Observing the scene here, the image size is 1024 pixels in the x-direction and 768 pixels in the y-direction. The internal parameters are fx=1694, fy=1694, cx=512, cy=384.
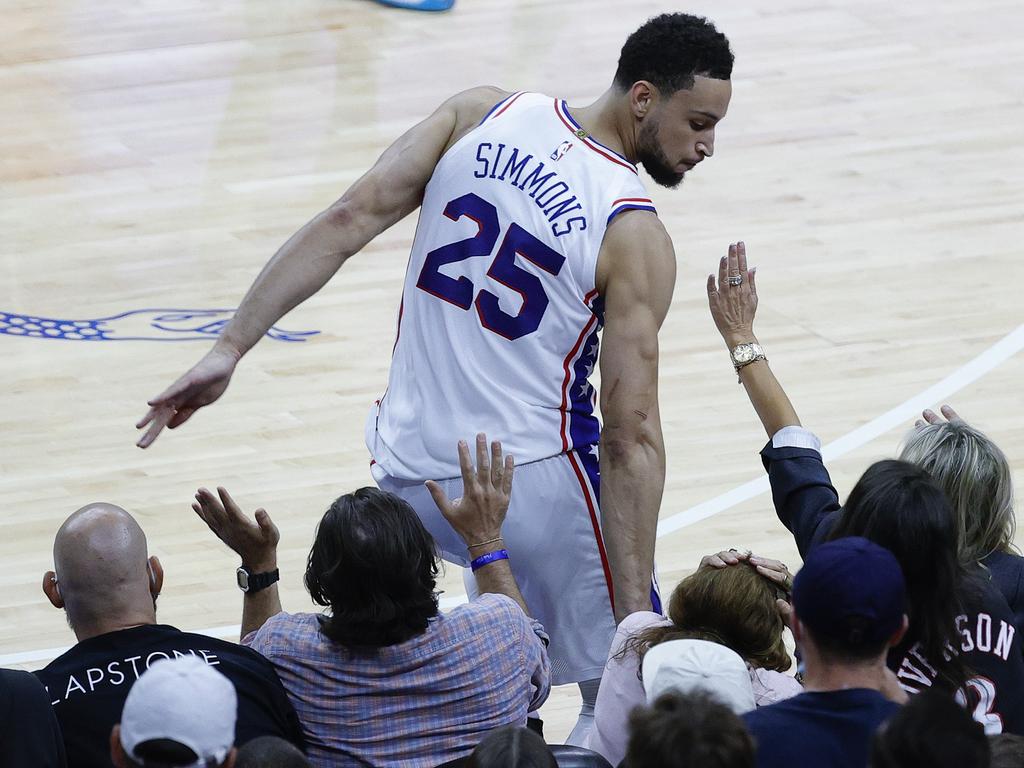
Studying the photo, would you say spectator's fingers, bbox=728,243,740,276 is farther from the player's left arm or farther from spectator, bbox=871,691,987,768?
spectator, bbox=871,691,987,768

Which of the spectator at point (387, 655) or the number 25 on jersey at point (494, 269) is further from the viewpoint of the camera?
the number 25 on jersey at point (494, 269)

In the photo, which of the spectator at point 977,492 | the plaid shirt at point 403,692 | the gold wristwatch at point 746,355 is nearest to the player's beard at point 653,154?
the gold wristwatch at point 746,355

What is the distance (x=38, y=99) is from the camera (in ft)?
33.7

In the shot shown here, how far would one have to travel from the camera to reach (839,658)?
8.99ft

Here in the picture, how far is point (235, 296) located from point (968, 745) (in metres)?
5.96

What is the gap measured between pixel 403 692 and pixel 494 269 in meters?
1.24

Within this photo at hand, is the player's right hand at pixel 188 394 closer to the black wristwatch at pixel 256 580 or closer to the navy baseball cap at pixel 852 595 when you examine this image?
the black wristwatch at pixel 256 580

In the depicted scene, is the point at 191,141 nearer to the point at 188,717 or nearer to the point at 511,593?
the point at 511,593

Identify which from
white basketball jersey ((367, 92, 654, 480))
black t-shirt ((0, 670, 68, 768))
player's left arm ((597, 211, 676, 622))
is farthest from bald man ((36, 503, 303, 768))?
player's left arm ((597, 211, 676, 622))

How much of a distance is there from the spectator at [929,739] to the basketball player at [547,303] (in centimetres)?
173

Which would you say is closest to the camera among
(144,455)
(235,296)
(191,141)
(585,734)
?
(585,734)

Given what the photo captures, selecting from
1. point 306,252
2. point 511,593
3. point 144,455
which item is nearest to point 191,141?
point 144,455

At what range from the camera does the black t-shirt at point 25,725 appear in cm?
296

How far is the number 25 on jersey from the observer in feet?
13.4
